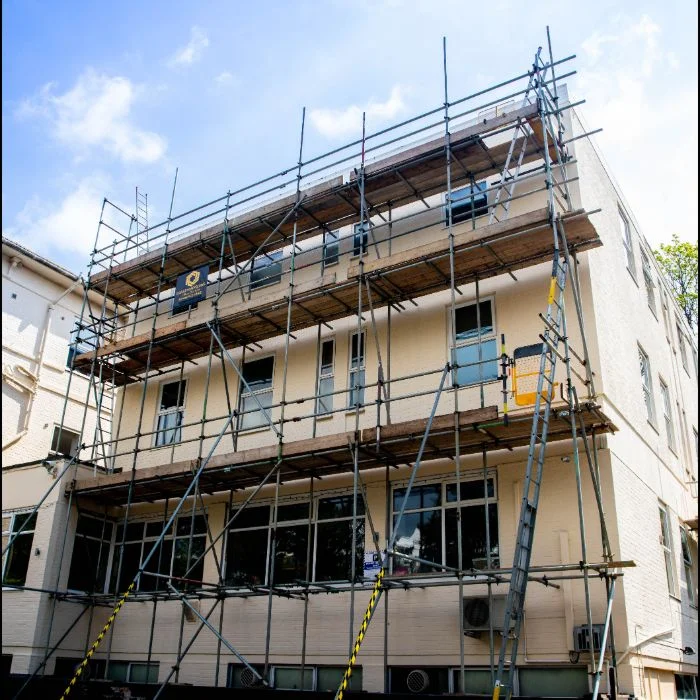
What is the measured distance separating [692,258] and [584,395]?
A: 25.0 metres

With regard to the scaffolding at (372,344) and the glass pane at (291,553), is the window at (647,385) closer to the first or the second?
the scaffolding at (372,344)

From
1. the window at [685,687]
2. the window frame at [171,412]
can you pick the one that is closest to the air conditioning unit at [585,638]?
the window at [685,687]

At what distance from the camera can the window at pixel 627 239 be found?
17406 mm

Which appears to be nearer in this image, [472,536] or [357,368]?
[472,536]

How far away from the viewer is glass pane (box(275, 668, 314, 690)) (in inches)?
518

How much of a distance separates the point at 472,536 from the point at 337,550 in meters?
2.67

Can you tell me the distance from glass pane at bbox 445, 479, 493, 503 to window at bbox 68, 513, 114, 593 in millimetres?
8248

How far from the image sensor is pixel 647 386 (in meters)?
16.4

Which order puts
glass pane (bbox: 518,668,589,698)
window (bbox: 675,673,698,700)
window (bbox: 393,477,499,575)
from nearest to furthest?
glass pane (bbox: 518,668,589,698)
window (bbox: 393,477,499,575)
window (bbox: 675,673,698,700)

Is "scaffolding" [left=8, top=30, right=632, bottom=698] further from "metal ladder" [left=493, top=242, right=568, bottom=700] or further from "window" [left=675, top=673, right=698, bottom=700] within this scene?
"window" [left=675, top=673, right=698, bottom=700]

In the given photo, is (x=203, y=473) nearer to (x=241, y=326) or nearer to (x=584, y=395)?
(x=241, y=326)

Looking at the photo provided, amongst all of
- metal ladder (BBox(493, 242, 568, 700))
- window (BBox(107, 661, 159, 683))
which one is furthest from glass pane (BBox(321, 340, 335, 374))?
window (BBox(107, 661, 159, 683))

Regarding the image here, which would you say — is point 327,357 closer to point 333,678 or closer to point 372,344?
point 372,344

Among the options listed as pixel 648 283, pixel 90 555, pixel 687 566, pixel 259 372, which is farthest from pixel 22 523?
pixel 648 283
